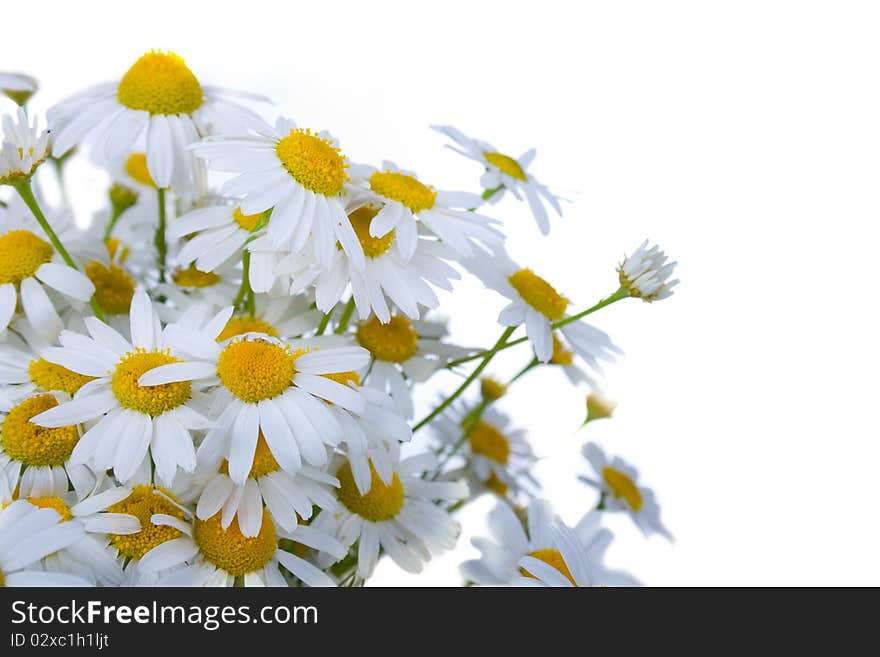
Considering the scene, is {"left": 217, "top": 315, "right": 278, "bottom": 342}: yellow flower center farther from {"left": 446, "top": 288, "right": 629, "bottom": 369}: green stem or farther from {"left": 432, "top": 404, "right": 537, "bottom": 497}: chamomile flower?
{"left": 432, "top": 404, "right": 537, "bottom": 497}: chamomile flower

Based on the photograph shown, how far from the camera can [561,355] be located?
0.87 m

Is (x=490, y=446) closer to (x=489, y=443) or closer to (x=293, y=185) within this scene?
(x=489, y=443)

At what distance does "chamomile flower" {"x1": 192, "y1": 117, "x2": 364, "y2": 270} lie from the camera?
591mm

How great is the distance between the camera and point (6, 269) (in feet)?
2.18

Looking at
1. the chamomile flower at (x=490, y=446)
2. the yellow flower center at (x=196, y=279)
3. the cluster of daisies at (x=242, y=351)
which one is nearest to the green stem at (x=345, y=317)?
the cluster of daisies at (x=242, y=351)

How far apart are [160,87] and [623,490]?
0.55 meters

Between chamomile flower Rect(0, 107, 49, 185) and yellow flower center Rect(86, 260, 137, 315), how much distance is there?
0.11m

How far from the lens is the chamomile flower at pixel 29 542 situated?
535mm

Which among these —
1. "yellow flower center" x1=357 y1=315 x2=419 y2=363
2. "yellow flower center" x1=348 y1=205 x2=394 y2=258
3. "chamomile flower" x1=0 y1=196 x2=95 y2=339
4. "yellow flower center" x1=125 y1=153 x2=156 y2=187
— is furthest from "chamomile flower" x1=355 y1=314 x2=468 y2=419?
"yellow flower center" x1=125 y1=153 x2=156 y2=187

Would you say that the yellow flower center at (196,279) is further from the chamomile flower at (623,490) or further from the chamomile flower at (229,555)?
the chamomile flower at (623,490)

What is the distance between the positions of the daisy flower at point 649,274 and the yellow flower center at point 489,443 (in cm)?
30
